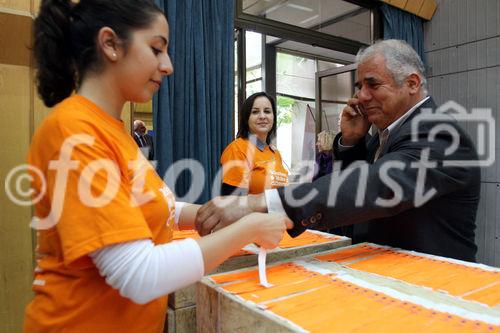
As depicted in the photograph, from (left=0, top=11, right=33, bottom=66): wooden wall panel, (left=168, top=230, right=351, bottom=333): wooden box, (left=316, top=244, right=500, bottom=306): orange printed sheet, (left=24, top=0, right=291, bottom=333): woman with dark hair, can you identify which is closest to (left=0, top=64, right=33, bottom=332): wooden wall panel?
(left=0, top=11, right=33, bottom=66): wooden wall panel

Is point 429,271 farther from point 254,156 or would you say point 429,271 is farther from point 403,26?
point 403,26

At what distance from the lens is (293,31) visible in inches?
143

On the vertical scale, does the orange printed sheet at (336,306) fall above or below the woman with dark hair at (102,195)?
below

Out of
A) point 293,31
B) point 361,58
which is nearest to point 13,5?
point 361,58

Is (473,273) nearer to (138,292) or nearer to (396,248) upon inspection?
(396,248)

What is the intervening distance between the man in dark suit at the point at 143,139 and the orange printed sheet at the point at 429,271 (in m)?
1.78

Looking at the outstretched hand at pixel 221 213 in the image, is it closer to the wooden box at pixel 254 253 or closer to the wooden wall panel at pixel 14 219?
the wooden box at pixel 254 253

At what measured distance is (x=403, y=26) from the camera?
4449 millimetres

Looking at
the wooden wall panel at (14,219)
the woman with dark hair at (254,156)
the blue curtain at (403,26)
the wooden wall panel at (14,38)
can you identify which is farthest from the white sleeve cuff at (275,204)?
the blue curtain at (403,26)

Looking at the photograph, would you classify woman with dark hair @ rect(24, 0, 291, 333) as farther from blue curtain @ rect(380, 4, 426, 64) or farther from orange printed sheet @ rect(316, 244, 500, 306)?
blue curtain @ rect(380, 4, 426, 64)

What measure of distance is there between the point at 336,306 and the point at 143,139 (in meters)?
2.13

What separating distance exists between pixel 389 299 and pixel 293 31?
130 inches

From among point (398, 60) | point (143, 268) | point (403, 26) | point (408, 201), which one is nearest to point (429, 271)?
point (408, 201)

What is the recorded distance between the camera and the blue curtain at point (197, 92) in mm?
2627
